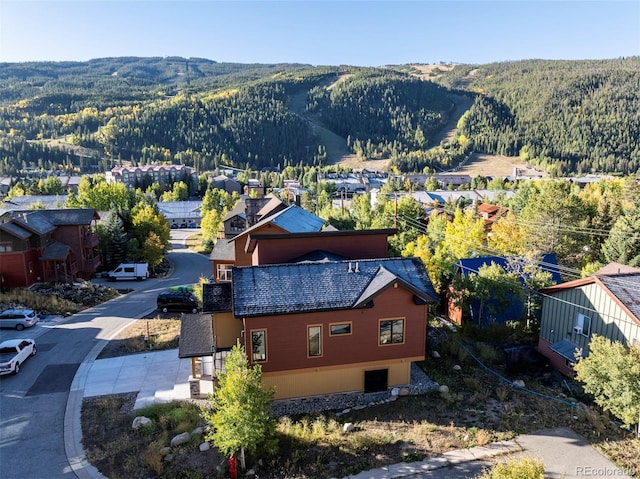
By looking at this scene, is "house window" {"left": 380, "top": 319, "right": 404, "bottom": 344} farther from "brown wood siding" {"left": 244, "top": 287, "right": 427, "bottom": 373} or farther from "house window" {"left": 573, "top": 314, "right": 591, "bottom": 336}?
"house window" {"left": 573, "top": 314, "right": 591, "bottom": 336}

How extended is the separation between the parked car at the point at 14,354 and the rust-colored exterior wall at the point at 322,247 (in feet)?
42.9

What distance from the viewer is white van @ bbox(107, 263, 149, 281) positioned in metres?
43.7

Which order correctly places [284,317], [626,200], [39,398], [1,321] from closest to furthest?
[284,317] < [39,398] < [1,321] < [626,200]

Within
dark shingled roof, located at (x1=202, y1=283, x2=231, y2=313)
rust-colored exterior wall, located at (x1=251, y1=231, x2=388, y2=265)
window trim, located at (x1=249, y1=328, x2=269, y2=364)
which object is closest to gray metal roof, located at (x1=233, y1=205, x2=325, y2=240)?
rust-colored exterior wall, located at (x1=251, y1=231, x2=388, y2=265)

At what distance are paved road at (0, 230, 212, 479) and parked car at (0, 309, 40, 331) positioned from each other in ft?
1.64

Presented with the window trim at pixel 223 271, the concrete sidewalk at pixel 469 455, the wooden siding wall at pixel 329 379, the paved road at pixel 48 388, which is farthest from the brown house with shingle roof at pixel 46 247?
the wooden siding wall at pixel 329 379

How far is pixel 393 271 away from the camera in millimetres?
19641

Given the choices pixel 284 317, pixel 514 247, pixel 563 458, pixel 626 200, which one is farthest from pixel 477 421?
pixel 626 200

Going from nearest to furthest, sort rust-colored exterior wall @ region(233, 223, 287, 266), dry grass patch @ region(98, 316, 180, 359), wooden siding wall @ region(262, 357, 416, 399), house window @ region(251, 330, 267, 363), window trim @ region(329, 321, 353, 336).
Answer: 1. house window @ region(251, 330, 267, 363)
2. window trim @ region(329, 321, 353, 336)
3. wooden siding wall @ region(262, 357, 416, 399)
4. dry grass patch @ region(98, 316, 180, 359)
5. rust-colored exterior wall @ region(233, 223, 287, 266)

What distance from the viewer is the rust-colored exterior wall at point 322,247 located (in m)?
22.0

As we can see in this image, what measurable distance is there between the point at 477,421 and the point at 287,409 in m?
7.57

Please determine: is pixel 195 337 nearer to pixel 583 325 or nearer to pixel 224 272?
pixel 224 272

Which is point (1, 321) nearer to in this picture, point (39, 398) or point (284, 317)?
point (39, 398)

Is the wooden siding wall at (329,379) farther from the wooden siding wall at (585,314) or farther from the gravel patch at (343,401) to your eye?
the wooden siding wall at (585,314)
